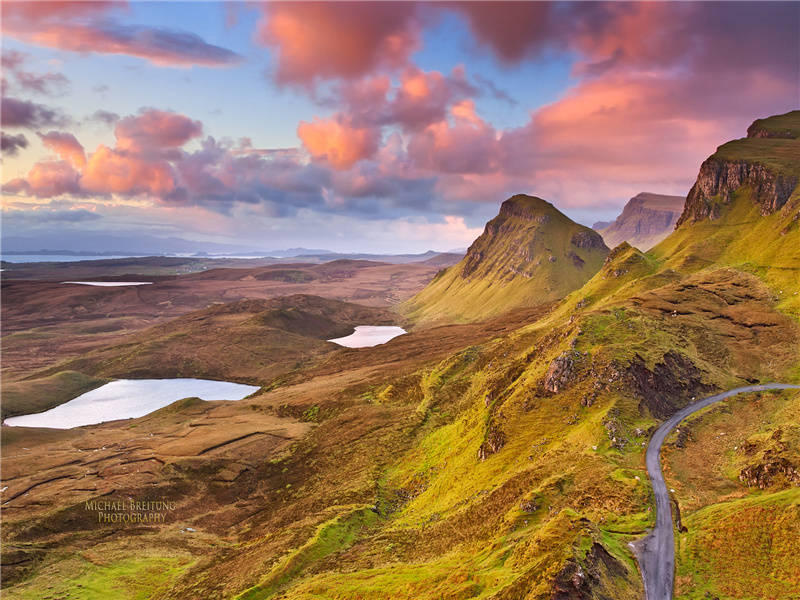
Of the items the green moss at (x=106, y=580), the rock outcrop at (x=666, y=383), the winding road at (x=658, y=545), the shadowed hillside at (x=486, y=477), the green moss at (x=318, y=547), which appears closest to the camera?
the winding road at (x=658, y=545)

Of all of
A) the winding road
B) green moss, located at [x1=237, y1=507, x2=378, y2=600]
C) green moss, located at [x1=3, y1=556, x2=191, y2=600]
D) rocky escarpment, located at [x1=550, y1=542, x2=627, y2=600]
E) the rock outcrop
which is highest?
the rock outcrop

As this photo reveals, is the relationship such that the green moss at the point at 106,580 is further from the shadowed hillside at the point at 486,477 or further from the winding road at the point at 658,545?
the winding road at the point at 658,545

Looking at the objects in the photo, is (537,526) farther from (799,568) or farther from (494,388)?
(494,388)

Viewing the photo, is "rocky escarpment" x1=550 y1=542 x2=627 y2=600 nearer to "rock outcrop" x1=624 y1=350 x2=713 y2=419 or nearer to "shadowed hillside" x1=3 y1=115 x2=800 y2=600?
"shadowed hillside" x1=3 y1=115 x2=800 y2=600

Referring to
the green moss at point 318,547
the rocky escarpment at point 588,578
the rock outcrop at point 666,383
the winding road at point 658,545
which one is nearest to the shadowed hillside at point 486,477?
the rocky escarpment at point 588,578

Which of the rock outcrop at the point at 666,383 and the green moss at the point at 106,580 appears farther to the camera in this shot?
the rock outcrop at the point at 666,383

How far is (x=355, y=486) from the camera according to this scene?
340 feet

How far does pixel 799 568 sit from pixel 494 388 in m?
69.9

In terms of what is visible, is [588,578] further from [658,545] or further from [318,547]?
[318,547]

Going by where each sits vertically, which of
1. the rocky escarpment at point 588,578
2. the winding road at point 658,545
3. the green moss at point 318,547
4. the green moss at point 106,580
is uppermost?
the rocky escarpment at point 588,578

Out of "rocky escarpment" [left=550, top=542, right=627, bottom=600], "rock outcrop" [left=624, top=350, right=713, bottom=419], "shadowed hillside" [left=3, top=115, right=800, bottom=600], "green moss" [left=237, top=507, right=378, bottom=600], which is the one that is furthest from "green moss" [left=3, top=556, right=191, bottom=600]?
"rock outcrop" [left=624, top=350, right=713, bottom=419]

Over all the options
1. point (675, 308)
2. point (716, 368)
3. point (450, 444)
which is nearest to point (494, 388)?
point (450, 444)

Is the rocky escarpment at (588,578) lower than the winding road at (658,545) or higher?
higher

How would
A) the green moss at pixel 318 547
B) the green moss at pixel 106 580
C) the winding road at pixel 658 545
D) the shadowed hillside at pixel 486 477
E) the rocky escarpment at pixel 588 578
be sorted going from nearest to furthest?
the rocky escarpment at pixel 588 578
the winding road at pixel 658 545
the shadowed hillside at pixel 486 477
the green moss at pixel 318 547
the green moss at pixel 106 580
